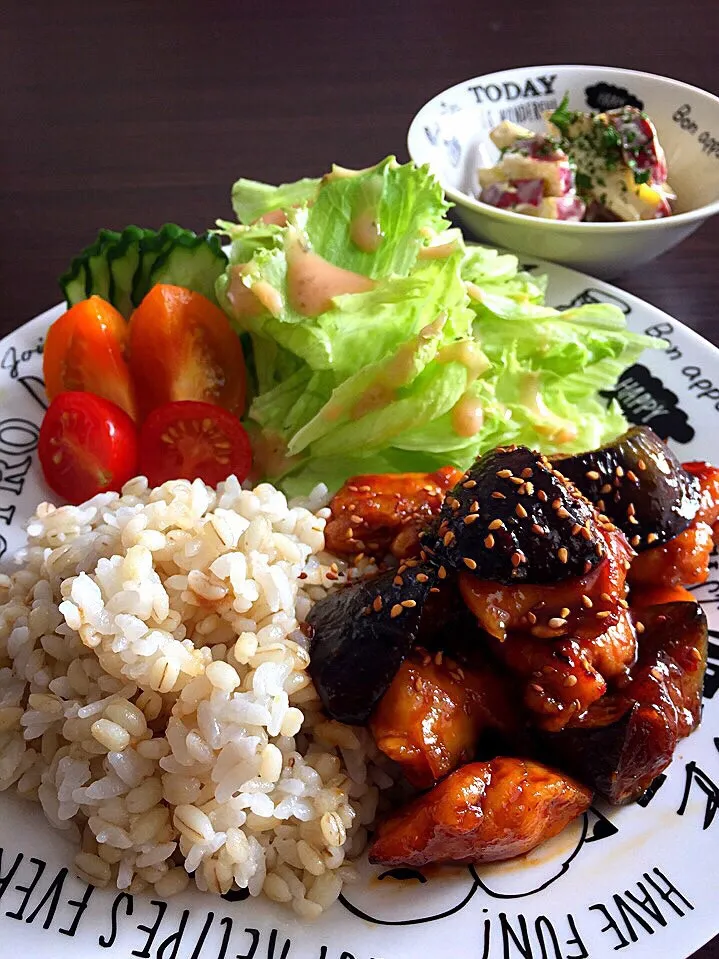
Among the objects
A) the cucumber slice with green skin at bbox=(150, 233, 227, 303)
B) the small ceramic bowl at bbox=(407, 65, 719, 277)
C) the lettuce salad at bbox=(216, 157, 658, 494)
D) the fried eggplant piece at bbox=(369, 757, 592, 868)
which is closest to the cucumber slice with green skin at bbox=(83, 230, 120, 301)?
the cucumber slice with green skin at bbox=(150, 233, 227, 303)

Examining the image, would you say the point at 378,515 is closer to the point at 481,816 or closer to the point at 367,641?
the point at 367,641

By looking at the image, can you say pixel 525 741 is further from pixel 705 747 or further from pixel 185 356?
pixel 185 356

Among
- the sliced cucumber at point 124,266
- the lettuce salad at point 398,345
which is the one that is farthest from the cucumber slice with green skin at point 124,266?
the lettuce salad at point 398,345

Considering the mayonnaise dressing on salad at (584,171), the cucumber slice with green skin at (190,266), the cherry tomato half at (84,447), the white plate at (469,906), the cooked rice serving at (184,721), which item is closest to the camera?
the white plate at (469,906)

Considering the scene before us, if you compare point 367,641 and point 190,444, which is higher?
point 367,641

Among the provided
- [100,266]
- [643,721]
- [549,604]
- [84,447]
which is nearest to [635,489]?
[549,604]

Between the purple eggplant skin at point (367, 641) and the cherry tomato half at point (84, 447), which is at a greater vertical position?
the purple eggplant skin at point (367, 641)

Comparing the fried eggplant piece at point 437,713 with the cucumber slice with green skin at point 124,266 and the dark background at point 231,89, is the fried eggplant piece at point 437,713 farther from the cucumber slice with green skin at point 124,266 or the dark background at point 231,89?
the dark background at point 231,89
